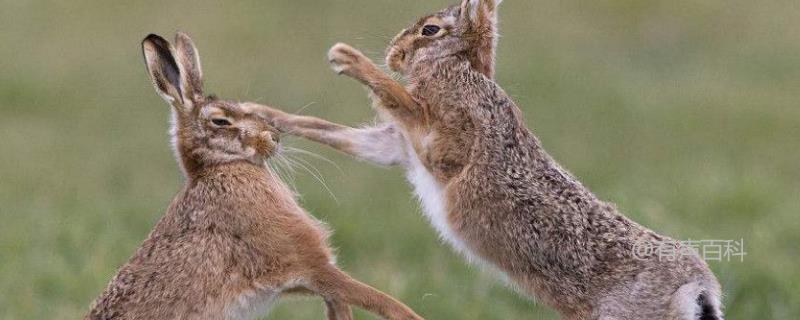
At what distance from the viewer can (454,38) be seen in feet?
25.0

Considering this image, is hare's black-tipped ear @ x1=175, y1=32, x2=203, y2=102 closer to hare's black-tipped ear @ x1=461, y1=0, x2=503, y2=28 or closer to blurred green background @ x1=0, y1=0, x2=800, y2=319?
blurred green background @ x1=0, y1=0, x2=800, y2=319

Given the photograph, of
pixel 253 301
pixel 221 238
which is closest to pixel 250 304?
pixel 253 301

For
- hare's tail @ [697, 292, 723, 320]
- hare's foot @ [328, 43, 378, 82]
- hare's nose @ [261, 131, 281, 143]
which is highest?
hare's foot @ [328, 43, 378, 82]

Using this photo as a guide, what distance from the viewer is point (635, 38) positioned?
16156mm

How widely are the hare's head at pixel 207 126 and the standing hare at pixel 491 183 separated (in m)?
0.36

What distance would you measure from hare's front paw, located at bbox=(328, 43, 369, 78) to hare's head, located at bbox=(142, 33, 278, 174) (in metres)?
0.43

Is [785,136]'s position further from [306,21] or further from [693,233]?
[306,21]

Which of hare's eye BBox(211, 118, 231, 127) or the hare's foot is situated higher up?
the hare's foot

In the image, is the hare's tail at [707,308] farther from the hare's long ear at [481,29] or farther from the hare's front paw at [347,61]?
the hare's front paw at [347,61]

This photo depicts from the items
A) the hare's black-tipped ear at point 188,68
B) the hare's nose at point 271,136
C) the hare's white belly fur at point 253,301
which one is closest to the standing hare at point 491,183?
the hare's nose at point 271,136

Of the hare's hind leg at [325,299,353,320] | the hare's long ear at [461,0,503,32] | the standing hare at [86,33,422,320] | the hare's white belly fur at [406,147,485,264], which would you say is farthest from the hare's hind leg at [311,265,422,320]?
the hare's long ear at [461,0,503,32]

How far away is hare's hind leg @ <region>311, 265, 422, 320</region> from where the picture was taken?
22.8 feet

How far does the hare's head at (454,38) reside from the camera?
299 inches

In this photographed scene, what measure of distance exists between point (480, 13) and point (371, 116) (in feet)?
18.7
